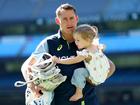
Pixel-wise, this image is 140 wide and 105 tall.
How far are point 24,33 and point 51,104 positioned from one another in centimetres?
967

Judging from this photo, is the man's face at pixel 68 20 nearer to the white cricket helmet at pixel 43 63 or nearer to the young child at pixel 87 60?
the young child at pixel 87 60

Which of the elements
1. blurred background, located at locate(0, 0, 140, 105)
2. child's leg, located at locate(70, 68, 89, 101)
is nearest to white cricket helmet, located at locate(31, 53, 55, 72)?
child's leg, located at locate(70, 68, 89, 101)

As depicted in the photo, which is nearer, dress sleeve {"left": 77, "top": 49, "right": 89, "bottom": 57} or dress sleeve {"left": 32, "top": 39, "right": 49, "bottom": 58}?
dress sleeve {"left": 77, "top": 49, "right": 89, "bottom": 57}

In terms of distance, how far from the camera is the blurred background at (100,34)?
40.1 feet

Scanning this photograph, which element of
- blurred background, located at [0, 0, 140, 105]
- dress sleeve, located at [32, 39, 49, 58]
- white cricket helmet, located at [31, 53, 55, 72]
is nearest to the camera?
white cricket helmet, located at [31, 53, 55, 72]

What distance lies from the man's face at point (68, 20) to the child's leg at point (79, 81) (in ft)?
0.86

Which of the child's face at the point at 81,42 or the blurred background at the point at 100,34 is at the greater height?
the child's face at the point at 81,42

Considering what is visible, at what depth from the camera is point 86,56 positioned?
3846 millimetres

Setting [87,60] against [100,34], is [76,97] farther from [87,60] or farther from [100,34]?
[100,34]

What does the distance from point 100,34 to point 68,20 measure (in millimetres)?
9262

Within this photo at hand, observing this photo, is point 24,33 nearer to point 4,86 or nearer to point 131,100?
point 4,86

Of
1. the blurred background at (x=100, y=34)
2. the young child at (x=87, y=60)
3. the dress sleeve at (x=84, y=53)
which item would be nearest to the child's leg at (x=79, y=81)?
the young child at (x=87, y=60)

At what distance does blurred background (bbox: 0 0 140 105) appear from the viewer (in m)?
12.2

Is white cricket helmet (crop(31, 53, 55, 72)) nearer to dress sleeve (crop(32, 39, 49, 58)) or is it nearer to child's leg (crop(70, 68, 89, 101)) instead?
dress sleeve (crop(32, 39, 49, 58))
